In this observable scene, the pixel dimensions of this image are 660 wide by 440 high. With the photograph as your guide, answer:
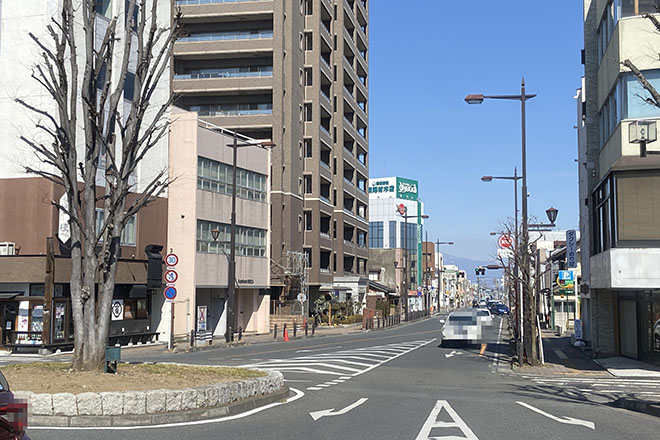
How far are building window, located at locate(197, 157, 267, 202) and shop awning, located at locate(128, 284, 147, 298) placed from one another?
25.2 feet

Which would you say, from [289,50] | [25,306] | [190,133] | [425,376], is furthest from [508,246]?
[289,50]

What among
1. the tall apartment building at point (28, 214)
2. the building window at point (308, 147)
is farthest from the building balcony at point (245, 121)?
the tall apartment building at point (28, 214)

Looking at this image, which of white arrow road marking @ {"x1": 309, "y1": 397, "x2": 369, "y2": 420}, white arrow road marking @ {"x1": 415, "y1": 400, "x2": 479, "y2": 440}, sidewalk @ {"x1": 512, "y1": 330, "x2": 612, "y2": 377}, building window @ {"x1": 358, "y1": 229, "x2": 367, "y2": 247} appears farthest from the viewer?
building window @ {"x1": 358, "y1": 229, "x2": 367, "y2": 247}

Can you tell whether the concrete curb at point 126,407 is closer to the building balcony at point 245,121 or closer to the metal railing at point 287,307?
the metal railing at point 287,307

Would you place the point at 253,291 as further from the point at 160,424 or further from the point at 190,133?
the point at 160,424

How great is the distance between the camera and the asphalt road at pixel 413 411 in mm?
11133

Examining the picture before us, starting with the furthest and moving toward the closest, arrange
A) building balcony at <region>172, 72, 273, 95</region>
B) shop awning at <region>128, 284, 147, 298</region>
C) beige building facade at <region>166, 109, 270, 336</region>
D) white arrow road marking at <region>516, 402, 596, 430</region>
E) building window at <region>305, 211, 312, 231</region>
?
1. building window at <region>305, 211, 312, 231</region>
2. building balcony at <region>172, 72, 273, 95</region>
3. beige building facade at <region>166, 109, 270, 336</region>
4. shop awning at <region>128, 284, 147, 298</region>
5. white arrow road marking at <region>516, 402, 596, 430</region>

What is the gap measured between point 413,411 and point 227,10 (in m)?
53.1

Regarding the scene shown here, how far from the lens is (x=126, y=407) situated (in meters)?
11.8

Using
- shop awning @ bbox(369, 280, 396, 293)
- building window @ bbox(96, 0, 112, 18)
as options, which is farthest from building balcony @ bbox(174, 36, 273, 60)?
shop awning @ bbox(369, 280, 396, 293)

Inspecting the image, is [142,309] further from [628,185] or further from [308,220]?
[308,220]

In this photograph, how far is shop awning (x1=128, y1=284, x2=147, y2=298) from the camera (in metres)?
35.9

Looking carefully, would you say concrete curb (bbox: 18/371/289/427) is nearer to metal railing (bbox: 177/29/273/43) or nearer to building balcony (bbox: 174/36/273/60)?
building balcony (bbox: 174/36/273/60)

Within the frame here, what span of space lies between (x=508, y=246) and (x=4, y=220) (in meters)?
23.0
